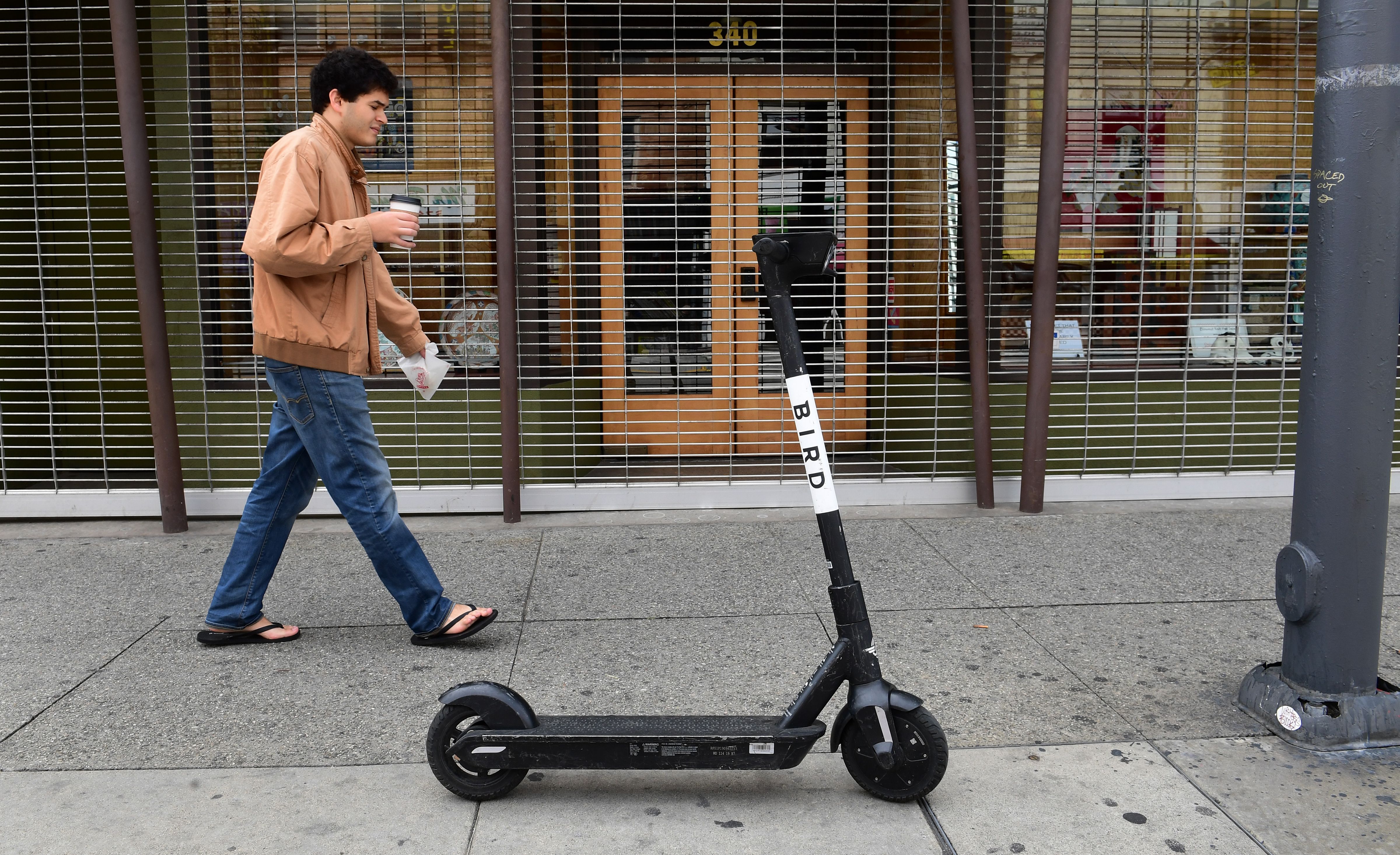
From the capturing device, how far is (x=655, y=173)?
6590mm

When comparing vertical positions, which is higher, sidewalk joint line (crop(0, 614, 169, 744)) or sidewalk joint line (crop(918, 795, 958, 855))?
sidewalk joint line (crop(0, 614, 169, 744))

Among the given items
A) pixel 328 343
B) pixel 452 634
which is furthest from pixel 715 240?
pixel 452 634

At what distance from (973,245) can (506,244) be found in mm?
2463

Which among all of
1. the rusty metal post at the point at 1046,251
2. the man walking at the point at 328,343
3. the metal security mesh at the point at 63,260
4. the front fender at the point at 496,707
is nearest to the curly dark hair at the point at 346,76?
the man walking at the point at 328,343

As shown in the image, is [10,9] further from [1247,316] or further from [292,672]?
[1247,316]

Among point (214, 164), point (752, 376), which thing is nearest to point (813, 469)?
point (752, 376)

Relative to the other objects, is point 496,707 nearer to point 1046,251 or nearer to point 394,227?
point 394,227

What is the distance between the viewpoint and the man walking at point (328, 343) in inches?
151

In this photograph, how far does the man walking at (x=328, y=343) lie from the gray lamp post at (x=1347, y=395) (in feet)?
8.85

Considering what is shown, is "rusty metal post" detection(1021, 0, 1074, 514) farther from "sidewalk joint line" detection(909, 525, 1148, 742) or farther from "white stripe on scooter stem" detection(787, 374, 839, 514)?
"white stripe on scooter stem" detection(787, 374, 839, 514)

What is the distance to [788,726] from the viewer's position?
9.64 feet

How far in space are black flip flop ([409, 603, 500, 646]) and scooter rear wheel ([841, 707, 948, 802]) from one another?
162cm

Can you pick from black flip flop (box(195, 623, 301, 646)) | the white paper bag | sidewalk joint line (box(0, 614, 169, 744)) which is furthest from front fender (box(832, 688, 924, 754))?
sidewalk joint line (box(0, 614, 169, 744))

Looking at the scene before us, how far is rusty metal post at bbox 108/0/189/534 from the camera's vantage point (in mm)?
5594
